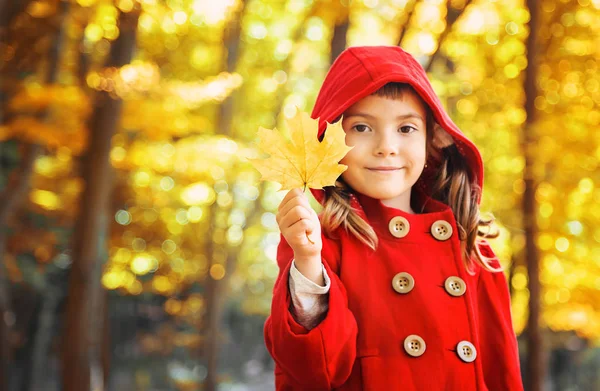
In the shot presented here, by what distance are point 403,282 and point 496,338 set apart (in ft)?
1.01

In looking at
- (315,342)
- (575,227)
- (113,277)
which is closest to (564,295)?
(575,227)

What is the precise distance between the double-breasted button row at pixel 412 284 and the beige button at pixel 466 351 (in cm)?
12

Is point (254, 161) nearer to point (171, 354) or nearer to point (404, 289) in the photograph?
point (404, 289)

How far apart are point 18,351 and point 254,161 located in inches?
476

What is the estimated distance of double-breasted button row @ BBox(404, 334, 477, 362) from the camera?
148 centimetres

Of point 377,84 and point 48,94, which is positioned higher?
point 48,94

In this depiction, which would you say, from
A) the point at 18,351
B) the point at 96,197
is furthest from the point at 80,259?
the point at 18,351

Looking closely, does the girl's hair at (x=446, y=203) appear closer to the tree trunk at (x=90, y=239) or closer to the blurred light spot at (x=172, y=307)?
the tree trunk at (x=90, y=239)

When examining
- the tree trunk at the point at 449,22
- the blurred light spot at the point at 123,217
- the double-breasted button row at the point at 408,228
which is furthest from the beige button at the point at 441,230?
the blurred light spot at the point at 123,217

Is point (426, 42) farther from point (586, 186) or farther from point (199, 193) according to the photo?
point (199, 193)

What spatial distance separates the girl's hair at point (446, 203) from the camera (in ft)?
5.27

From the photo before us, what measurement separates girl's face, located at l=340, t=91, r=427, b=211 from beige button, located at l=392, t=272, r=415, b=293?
0.22 m

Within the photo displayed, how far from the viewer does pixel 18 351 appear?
11.8 metres

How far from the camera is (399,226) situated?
1644 mm
